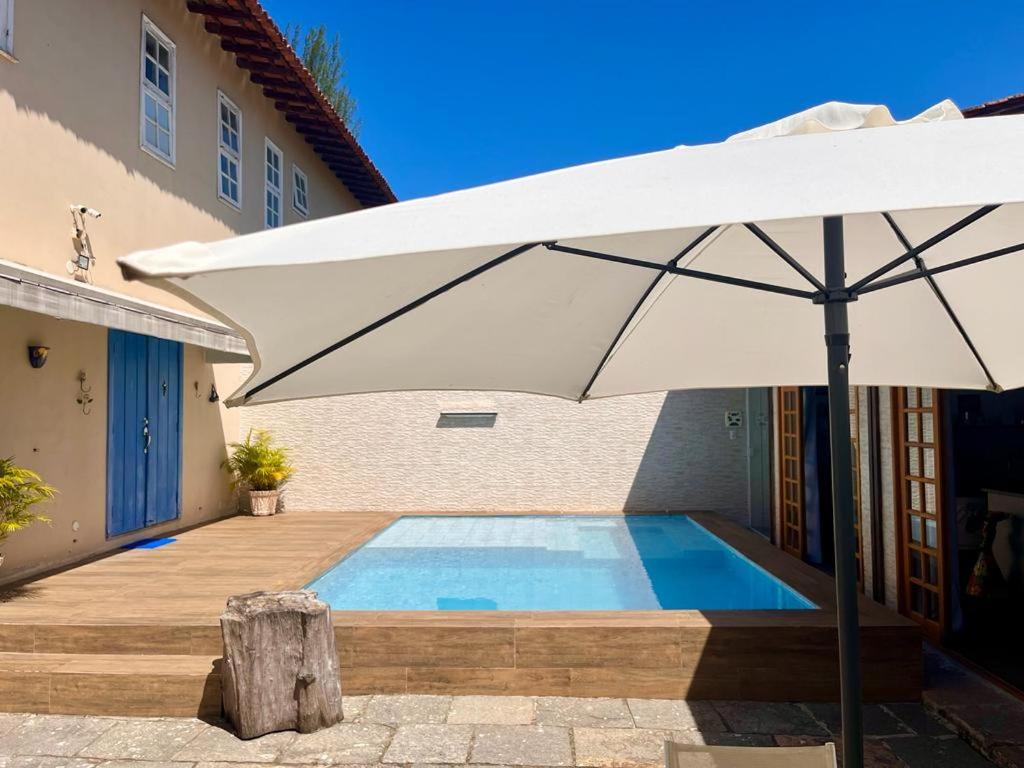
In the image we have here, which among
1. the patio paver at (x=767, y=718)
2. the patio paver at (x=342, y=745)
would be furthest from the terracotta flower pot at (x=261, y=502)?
the patio paver at (x=767, y=718)

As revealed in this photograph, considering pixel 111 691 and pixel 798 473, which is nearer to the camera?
pixel 111 691

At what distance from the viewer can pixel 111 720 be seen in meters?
4.76

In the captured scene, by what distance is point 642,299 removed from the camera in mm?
3404

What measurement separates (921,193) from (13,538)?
842 cm

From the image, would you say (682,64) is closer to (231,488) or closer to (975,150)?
(231,488)

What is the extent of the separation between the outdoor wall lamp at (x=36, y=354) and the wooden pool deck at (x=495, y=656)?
3.09 metres

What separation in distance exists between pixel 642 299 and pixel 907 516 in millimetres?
4386

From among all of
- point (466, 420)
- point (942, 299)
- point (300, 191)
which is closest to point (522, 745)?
point (942, 299)

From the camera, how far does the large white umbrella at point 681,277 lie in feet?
5.26

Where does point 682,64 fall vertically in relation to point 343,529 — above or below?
above

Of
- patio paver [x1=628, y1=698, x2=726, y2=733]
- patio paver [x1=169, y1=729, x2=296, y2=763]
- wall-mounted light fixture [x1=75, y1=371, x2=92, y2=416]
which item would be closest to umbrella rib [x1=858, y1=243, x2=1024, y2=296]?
patio paver [x1=628, y1=698, x2=726, y2=733]

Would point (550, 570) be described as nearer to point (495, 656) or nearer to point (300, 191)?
point (495, 656)

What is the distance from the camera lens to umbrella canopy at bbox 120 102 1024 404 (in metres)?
1.59

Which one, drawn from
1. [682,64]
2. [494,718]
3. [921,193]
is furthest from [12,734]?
[682,64]
